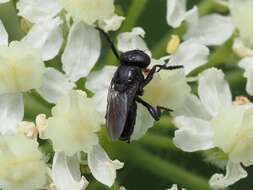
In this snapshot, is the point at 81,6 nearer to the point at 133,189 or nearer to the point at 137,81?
the point at 137,81

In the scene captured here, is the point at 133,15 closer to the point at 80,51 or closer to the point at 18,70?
the point at 80,51

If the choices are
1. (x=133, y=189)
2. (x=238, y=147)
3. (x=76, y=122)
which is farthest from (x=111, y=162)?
(x=133, y=189)

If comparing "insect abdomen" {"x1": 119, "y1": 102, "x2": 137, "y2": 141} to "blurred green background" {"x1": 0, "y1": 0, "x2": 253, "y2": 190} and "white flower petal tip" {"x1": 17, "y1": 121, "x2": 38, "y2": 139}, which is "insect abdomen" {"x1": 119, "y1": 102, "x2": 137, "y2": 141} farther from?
"white flower petal tip" {"x1": 17, "y1": 121, "x2": 38, "y2": 139}

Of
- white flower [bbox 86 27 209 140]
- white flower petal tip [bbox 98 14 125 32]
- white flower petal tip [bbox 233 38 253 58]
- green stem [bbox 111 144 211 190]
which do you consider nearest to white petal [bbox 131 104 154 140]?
white flower [bbox 86 27 209 140]

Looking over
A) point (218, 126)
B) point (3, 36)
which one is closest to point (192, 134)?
point (218, 126)

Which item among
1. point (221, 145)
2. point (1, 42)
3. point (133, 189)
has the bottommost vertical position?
point (133, 189)

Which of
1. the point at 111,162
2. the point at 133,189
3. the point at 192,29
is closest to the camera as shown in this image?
the point at 111,162

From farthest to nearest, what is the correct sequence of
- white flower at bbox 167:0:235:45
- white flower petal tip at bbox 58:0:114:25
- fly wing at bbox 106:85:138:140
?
1. white flower at bbox 167:0:235:45
2. white flower petal tip at bbox 58:0:114:25
3. fly wing at bbox 106:85:138:140
